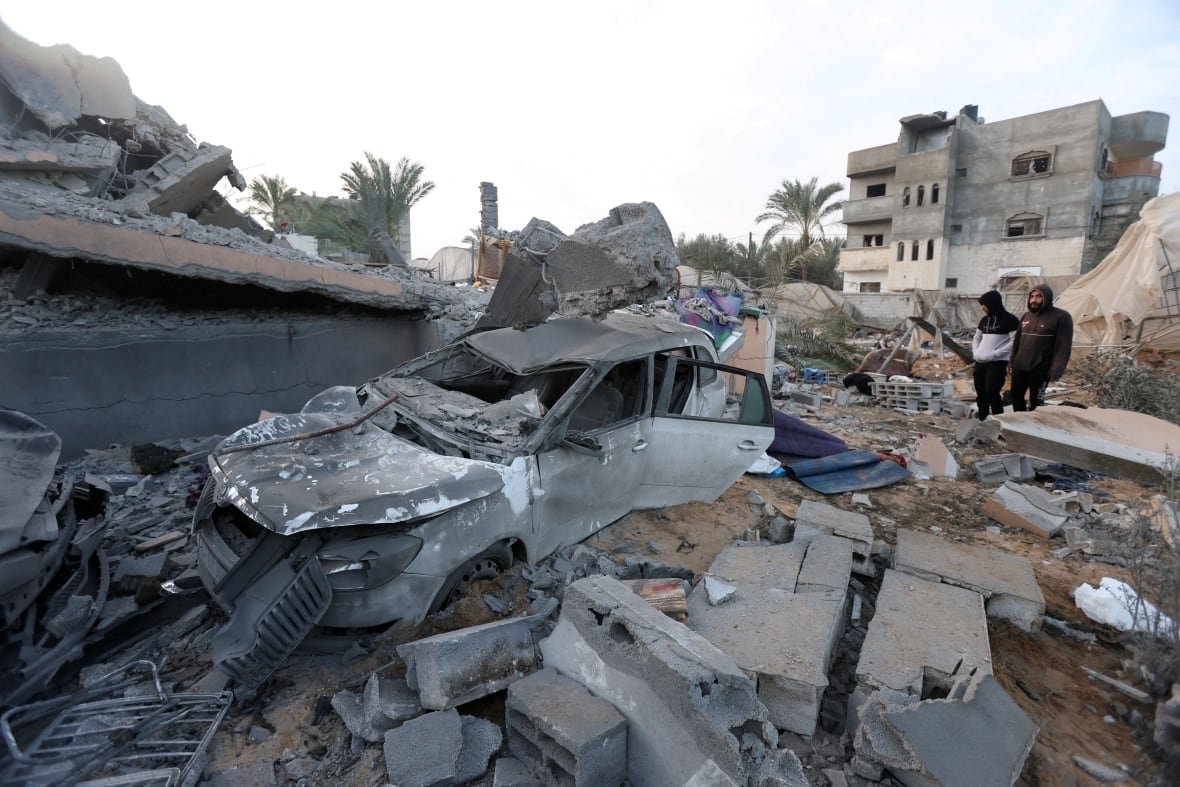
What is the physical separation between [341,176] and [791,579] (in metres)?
19.7

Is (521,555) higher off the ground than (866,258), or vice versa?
(866,258)

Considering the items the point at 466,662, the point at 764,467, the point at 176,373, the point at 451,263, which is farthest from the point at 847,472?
the point at 451,263

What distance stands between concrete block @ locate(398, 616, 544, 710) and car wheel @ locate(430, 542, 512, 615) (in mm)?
335

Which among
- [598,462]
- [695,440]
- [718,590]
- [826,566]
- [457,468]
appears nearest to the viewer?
[457,468]

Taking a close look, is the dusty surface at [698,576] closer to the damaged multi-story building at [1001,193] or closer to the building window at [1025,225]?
the damaged multi-story building at [1001,193]

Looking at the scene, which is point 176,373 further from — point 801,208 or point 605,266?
point 801,208

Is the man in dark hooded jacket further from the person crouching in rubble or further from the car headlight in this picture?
the car headlight

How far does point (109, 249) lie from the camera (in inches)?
198

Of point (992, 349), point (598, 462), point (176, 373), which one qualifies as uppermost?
point (992, 349)

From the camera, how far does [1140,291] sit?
10.8 meters

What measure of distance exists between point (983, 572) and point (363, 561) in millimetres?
3418

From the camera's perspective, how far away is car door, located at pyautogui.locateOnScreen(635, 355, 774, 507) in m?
4.00

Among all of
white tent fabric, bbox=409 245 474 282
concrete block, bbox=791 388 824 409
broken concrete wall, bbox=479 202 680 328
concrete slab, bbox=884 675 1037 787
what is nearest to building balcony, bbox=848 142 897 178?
white tent fabric, bbox=409 245 474 282

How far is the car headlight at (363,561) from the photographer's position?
238cm
